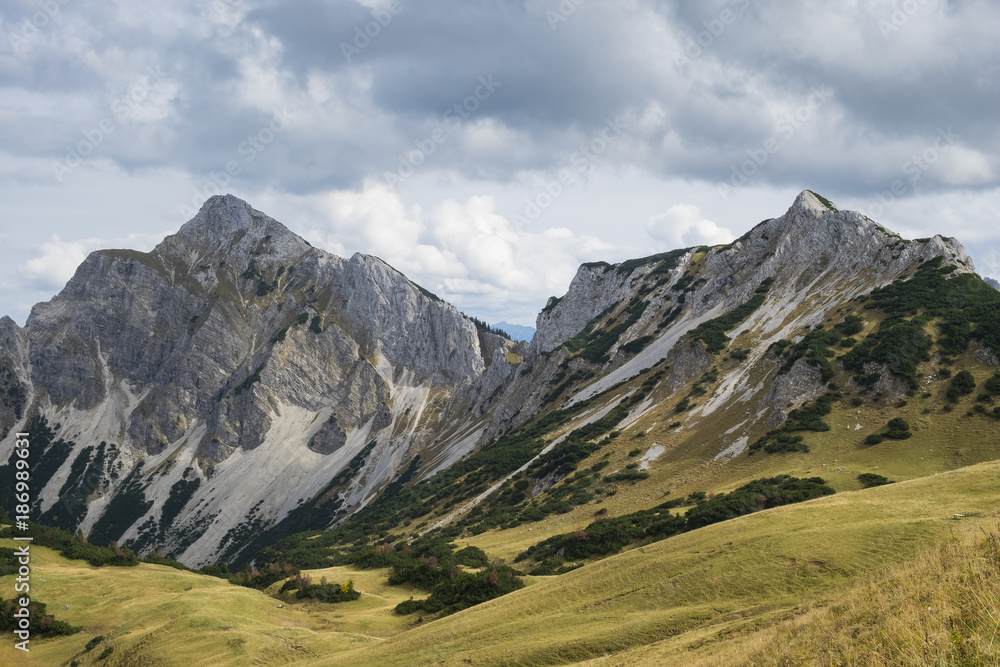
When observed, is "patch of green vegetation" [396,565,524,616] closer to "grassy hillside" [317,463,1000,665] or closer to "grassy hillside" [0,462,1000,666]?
"grassy hillside" [0,462,1000,666]

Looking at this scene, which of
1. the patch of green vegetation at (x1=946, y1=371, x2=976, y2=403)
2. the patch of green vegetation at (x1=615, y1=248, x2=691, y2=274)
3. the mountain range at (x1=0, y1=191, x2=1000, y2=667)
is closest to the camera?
the patch of green vegetation at (x1=946, y1=371, x2=976, y2=403)

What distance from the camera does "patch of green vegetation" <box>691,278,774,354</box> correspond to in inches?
3675

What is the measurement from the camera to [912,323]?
67000 mm

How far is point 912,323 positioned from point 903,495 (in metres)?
51.9

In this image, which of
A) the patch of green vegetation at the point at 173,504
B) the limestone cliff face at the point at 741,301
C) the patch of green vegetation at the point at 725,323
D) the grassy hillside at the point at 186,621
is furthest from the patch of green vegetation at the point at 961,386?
the patch of green vegetation at the point at 173,504

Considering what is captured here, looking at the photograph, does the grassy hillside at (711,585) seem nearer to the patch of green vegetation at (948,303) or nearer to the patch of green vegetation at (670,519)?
the patch of green vegetation at (670,519)

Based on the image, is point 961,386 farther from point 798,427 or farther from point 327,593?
point 327,593

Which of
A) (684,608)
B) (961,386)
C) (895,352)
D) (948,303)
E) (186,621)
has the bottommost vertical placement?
(186,621)

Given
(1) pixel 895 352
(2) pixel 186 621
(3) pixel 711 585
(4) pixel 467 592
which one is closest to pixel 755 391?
(1) pixel 895 352

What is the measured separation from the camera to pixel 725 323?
103 m

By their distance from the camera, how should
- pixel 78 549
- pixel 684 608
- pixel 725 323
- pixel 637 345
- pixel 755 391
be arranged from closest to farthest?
1. pixel 684 608
2. pixel 78 549
3. pixel 755 391
4. pixel 725 323
5. pixel 637 345

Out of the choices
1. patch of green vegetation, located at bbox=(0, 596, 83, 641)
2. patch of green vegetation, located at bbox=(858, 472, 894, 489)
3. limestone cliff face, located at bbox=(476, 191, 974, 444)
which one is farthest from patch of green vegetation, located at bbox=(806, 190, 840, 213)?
patch of green vegetation, located at bbox=(0, 596, 83, 641)

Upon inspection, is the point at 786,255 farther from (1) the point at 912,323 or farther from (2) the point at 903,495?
(2) the point at 903,495

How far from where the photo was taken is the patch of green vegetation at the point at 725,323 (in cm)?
9336
